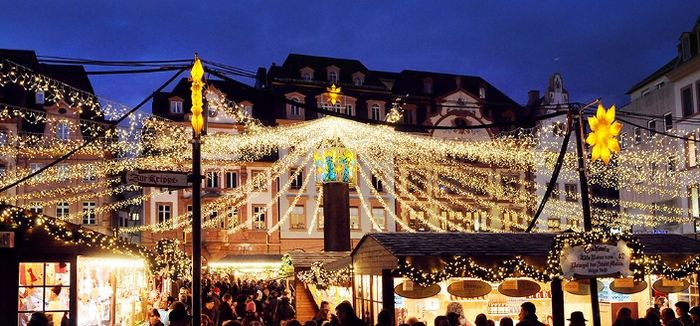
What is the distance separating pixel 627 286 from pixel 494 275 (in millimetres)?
2764

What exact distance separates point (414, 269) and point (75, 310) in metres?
5.43

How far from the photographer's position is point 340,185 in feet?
81.7

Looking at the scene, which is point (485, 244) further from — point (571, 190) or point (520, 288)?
point (571, 190)

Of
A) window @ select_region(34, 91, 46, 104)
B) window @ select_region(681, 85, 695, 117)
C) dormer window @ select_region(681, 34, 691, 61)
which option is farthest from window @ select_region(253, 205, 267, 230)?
dormer window @ select_region(681, 34, 691, 61)

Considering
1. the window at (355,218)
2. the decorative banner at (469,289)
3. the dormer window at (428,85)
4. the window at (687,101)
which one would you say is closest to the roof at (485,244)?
the decorative banner at (469,289)

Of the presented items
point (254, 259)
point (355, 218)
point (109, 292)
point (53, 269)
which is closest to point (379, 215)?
point (355, 218)

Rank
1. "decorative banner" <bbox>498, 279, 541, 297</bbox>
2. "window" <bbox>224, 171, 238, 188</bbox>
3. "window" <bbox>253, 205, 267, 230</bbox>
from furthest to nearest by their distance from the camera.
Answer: "window" <bbox>224, 171, 238, 188</bbox>
"window" <bbox>253, 205, 267, 230</bbox>
"decorative banner" <bbox>498, 279, 541, 297</bbox>

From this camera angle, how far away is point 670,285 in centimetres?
1538

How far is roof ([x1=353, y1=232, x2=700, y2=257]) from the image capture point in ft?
45.6

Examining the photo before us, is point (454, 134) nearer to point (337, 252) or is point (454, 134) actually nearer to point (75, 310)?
point (337, 252)

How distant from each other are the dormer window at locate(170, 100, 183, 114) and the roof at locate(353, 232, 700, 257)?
32775 mm

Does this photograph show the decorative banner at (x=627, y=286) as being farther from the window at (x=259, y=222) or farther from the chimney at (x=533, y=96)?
the chimney at (x=533, y=96)

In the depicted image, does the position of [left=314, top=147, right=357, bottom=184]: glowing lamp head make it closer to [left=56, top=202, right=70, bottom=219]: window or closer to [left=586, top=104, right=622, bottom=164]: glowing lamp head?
[left=586, top=104, right=622, bottom=164]: glowing lamp head

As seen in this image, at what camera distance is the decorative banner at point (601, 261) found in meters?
11.6
